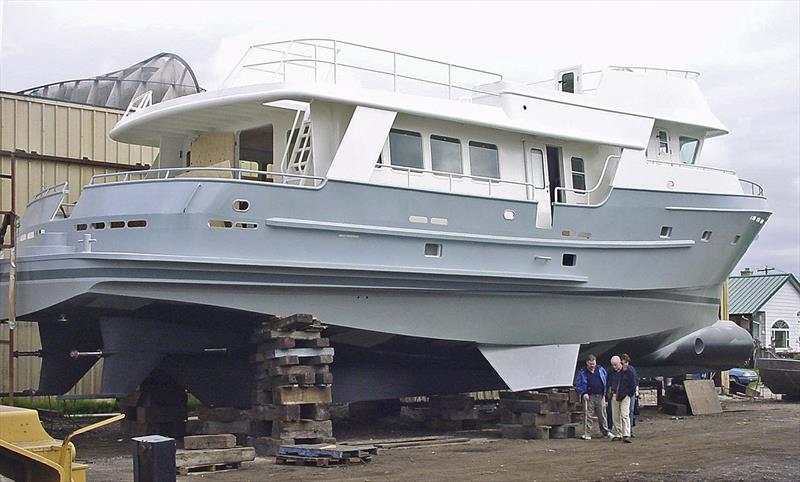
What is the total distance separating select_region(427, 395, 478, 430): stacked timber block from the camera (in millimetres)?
14523

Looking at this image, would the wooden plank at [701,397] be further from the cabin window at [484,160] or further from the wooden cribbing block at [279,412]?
the wooden cribbing block at [279,412]

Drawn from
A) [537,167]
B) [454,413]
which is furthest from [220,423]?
[537,167]


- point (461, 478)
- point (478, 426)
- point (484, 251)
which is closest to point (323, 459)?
point (461, 478)

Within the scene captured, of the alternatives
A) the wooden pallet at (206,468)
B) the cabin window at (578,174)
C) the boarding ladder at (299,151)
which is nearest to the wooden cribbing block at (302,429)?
the wooden pallet at (206,468)

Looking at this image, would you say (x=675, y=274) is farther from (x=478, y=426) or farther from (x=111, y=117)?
(x=111, y=117)

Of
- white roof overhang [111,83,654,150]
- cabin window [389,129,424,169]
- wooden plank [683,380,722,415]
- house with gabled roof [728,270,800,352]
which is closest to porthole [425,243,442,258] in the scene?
cabin window [389,129,424,169]

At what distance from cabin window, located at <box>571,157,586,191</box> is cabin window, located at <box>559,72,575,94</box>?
189 centimetres

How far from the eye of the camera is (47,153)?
16.2 m

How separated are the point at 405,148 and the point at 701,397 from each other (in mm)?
7515

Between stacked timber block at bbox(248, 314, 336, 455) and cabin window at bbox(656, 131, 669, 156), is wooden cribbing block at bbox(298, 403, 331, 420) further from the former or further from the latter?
cabin window at bbox(656, 131, 669, 156)

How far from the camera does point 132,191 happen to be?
11.2 meters

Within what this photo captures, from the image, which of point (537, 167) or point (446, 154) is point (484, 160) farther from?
point (537, 167)

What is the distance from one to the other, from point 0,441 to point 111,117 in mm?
12849

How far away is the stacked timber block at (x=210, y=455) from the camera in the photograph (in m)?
9.88
